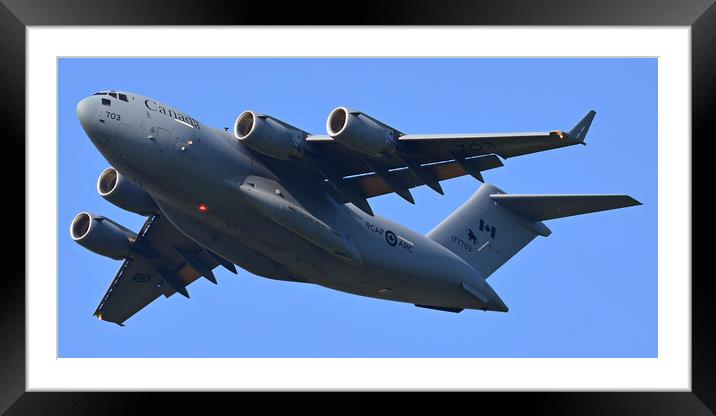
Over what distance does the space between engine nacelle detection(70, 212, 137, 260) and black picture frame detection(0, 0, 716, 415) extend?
4172mm

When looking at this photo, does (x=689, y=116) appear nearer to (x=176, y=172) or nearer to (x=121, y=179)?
(x=176, y=172)

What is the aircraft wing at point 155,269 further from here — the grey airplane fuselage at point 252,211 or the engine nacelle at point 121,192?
the grey airplane fuselage at point 252,211

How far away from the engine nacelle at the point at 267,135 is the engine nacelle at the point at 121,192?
1.88 m

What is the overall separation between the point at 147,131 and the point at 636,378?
17.5 ft

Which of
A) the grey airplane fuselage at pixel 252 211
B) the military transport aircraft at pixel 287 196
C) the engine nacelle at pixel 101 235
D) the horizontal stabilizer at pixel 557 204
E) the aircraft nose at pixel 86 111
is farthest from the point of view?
the engine nacelle at pixel 101 235

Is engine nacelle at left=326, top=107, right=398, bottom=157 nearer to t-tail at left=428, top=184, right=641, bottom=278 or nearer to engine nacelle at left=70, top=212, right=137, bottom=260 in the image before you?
t-tail at left=428, top=184, right=641, bottom=278

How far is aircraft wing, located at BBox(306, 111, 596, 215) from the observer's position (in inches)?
476

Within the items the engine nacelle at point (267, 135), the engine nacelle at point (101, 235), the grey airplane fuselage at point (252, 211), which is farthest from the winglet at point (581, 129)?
the engine nacelle at point (101, 235)

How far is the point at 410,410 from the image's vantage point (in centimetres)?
1020

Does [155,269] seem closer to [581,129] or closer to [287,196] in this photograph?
[287,196]

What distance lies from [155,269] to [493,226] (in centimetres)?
464

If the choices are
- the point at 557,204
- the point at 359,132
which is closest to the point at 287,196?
the point at 359,132

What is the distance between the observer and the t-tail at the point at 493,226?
15.5 metres

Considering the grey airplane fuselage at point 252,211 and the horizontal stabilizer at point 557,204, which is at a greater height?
the horizontal stabilizer at point 557,204
